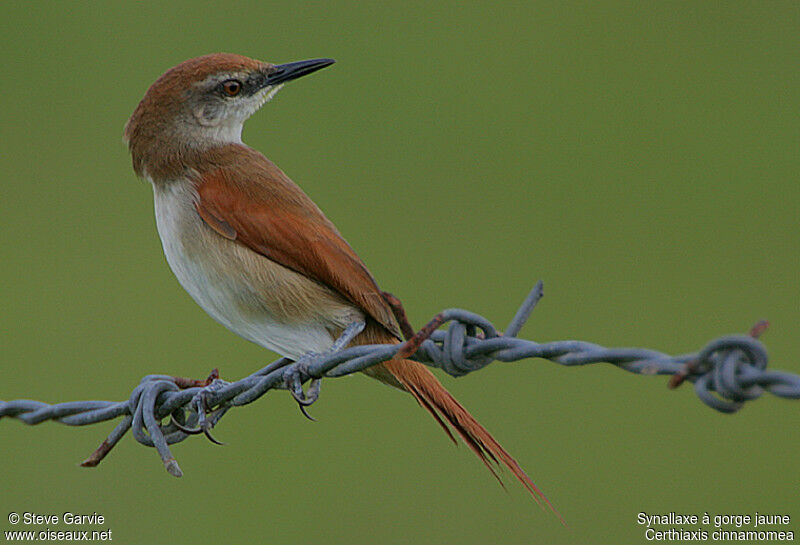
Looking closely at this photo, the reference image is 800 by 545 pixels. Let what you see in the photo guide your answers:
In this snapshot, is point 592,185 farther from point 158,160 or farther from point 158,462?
point 158,160

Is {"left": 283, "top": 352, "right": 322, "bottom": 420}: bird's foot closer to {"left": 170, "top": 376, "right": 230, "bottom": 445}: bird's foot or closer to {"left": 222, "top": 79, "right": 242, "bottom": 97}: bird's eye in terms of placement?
{"left": 170, "top": 376, "right": 230, "bottom": 445}: bird's foot

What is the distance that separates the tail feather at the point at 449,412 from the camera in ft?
12.7

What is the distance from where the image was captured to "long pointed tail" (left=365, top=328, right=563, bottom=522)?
389cm

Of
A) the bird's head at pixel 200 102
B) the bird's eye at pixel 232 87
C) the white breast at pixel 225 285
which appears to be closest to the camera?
the white breast at pixel 225 285

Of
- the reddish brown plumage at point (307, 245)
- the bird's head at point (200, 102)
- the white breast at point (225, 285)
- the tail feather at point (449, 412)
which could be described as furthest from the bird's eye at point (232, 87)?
the tail feather at point (449, 412)


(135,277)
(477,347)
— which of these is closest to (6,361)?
(135,277)

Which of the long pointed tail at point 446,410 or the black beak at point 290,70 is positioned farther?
the black beak at point 290,70

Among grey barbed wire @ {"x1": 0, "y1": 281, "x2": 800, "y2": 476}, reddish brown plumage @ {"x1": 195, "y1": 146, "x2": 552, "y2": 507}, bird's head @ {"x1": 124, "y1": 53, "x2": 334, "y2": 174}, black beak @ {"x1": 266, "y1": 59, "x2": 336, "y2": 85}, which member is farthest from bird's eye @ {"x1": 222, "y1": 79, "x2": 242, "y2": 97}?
grey barbed wire @ {"x1": 0, "y1": 281, "x2": 800, "y2": 476}

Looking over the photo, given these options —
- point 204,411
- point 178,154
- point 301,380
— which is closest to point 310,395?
point 301,380

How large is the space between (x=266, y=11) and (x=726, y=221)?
543 centimetres

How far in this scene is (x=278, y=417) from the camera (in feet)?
26.5

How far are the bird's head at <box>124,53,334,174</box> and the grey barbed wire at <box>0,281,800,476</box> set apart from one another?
114cm

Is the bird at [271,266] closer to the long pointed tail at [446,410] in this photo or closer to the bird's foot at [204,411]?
Result: the long pointed tail at [446,410]

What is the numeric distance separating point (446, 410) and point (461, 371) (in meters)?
1.06
